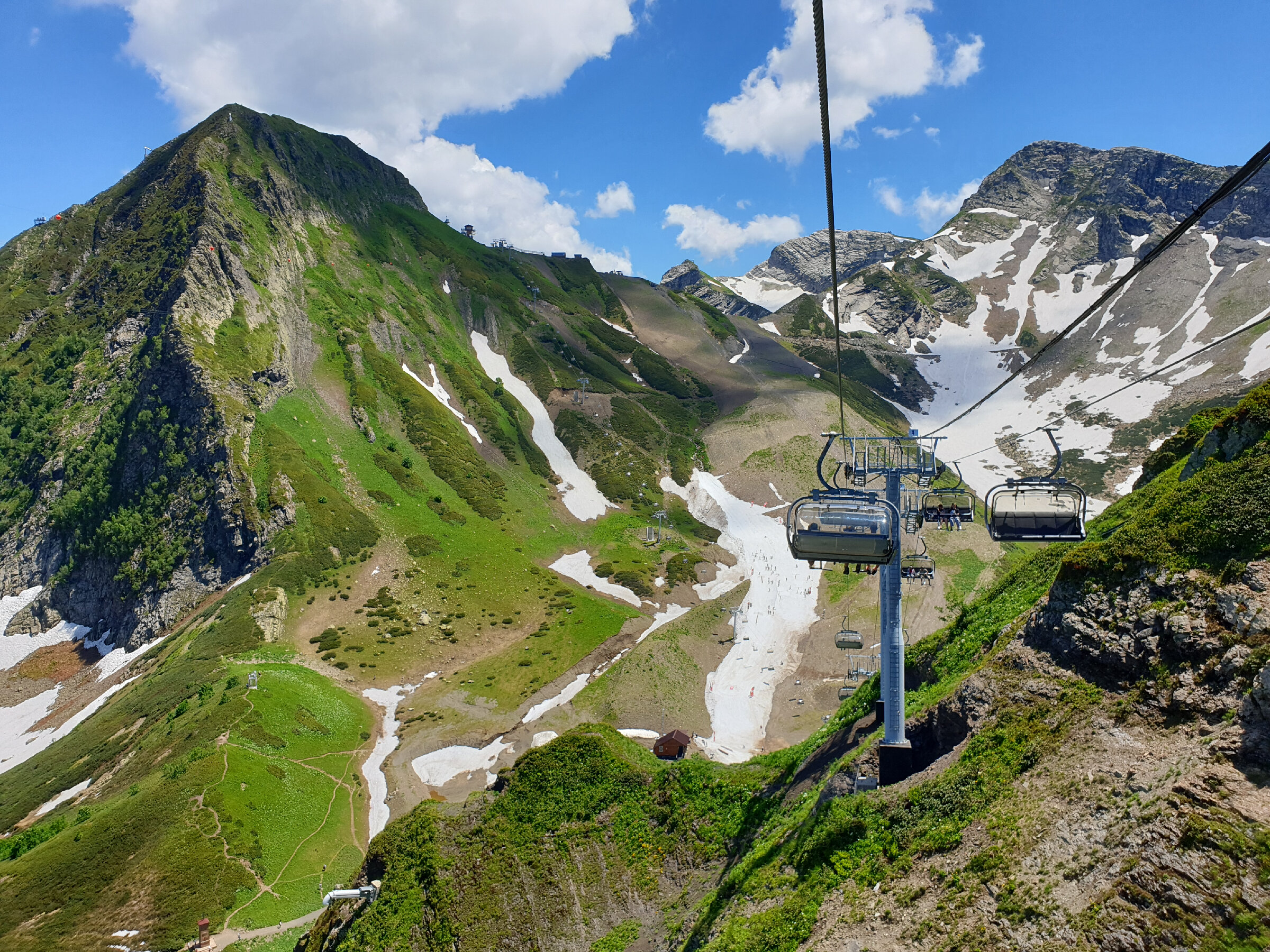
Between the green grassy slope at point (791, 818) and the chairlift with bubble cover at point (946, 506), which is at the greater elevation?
the chairlift with bubble cover at point (946, 506)

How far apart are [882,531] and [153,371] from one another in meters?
105

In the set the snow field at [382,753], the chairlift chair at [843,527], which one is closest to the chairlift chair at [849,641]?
the chairlift chair at [843,527]

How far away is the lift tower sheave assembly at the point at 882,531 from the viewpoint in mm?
20297

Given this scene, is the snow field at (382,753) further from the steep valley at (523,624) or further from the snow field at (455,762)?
the snow field at (455,762)

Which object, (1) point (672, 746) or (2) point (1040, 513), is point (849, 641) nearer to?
(1) point (672, 746)

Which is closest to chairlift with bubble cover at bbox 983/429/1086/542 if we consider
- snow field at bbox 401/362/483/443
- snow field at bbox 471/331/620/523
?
snow field at bbox 471/331/620/523

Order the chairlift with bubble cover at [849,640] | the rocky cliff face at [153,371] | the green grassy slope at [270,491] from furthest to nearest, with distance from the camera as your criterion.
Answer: the rocky cliff face at [153,371] → the chairlift with bubble cover at [849,640] → the green grassy slope at [270,491]

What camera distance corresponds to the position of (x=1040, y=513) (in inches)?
821

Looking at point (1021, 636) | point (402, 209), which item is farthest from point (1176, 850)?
point (402, 209)

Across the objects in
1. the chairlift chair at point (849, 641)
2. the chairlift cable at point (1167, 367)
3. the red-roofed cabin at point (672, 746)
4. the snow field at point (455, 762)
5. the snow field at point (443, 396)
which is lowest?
the snow field at point (455, 762)

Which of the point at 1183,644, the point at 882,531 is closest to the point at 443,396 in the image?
the point at 882,531

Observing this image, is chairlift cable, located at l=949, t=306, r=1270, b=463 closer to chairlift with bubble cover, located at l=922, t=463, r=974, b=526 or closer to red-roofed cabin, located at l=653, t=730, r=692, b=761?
chairlift with bubble cover, located at l=922, t=463, r=974, b=526

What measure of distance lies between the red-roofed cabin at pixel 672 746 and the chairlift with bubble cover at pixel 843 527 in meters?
35.5

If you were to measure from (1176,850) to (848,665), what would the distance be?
5952 cm
